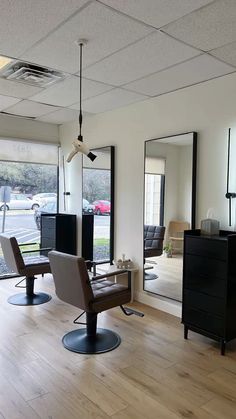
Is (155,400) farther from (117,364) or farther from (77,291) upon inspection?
(77,291)

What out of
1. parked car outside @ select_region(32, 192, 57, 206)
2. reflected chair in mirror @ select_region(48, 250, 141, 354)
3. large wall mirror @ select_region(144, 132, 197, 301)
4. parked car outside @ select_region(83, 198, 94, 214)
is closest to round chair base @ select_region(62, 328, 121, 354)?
reflected chair in mirror @ select_region(48, 250, 141, 354)

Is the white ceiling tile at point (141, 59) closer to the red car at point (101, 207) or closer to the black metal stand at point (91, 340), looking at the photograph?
the red car at point (101, 207)

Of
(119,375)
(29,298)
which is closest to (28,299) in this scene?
(29,298)

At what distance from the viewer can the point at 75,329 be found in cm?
328

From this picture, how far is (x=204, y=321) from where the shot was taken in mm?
2916

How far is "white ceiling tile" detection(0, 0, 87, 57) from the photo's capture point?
6.51 ft

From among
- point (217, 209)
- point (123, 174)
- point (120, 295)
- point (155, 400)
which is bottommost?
point (155, 400)

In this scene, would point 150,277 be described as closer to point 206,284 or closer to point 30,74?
point 206,284

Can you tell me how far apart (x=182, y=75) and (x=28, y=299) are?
319cm

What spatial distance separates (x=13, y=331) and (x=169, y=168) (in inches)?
94.5

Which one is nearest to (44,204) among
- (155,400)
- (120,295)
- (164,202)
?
(164,202)

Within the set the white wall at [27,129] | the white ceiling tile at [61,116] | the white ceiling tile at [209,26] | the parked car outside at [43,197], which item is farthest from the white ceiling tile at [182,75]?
the parked car outside at [43,197]

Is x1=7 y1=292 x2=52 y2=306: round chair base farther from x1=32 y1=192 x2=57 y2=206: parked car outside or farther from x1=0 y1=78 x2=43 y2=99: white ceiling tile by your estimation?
x1=0 y1=78 x2=43 y2=99: white ceiling tile

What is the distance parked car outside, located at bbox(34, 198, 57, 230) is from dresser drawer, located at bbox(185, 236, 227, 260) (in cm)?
318
